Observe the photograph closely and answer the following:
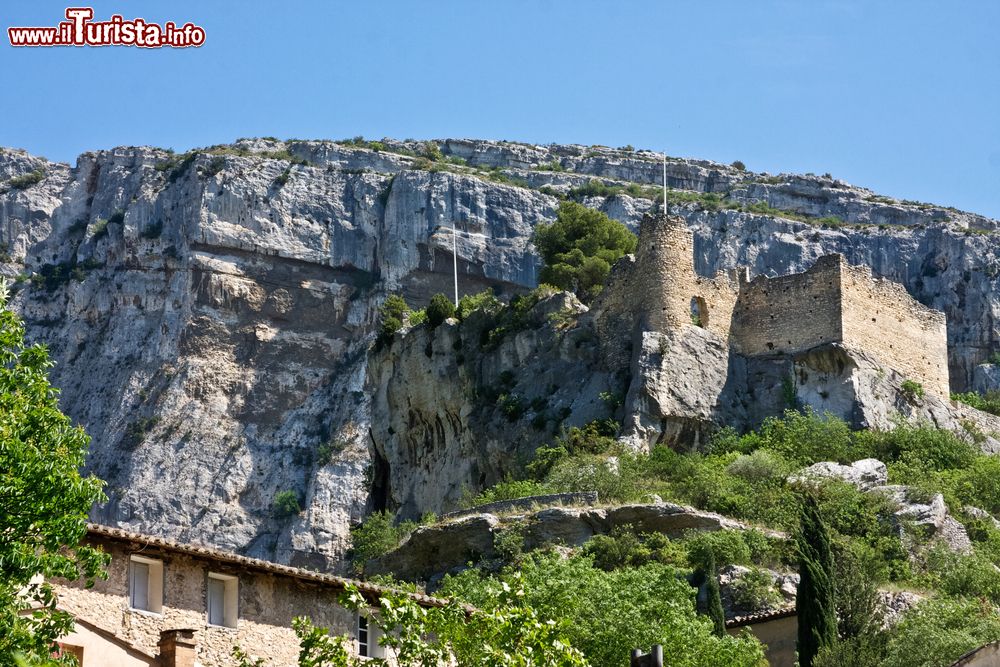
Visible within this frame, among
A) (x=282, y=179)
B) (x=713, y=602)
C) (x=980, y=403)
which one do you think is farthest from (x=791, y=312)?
(x=282, y=179)

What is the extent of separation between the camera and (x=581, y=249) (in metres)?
71.4

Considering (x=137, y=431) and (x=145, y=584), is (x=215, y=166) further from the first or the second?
(x=145, y=584)

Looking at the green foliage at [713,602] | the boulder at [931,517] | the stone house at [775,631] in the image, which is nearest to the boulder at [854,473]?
the boulder at [931,517]

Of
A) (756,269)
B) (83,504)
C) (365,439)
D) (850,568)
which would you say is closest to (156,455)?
(365,439)

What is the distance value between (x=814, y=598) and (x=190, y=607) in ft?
47.2

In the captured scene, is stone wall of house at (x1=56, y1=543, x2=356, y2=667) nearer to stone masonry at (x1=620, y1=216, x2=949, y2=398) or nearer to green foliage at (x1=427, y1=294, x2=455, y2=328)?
stone masonry at (x1=620, y1=216, x2=949, y2=398)

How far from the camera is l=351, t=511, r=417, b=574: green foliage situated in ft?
189

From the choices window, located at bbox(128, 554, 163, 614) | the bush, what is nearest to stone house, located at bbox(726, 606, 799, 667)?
the bush

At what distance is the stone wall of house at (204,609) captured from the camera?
26.0 meters

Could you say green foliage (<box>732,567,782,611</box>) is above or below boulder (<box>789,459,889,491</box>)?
below

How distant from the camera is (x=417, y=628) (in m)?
22.8

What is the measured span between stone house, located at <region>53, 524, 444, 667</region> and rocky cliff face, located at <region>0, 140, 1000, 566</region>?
7995 cm

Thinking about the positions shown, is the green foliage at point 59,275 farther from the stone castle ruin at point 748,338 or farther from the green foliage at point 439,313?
the stone castle ruin at point 748,338

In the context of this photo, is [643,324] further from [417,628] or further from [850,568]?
[417,628]
